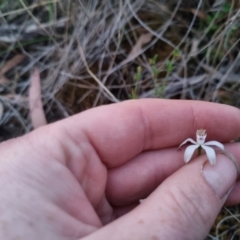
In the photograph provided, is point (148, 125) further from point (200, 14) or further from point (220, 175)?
point (200, 14)

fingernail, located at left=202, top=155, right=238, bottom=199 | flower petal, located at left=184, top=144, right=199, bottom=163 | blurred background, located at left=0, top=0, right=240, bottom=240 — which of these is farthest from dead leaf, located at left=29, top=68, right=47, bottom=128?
fingernail, located at left=202, top=155, right=238, bottom=199

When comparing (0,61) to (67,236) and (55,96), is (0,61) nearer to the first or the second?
(55,96)

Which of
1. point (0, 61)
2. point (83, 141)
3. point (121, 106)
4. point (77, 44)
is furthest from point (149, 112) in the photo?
point (0, 61)

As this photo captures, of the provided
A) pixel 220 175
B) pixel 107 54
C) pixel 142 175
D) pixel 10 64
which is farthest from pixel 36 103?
pixel 220 175

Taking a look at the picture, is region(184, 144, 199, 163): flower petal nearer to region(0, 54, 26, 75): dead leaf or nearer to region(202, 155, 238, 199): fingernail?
region(202, 155, 238, 199): fingernail

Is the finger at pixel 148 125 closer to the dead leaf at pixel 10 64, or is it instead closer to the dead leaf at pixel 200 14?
the dead leaf at pixel 200 14

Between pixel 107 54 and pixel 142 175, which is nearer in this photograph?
pixel 142 175

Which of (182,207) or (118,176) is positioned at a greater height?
(182,207)
